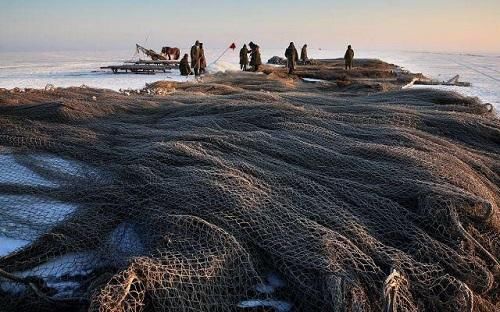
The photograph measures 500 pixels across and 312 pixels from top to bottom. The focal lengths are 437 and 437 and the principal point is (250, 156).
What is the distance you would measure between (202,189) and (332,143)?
1485 mm

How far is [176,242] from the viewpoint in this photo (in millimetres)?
2369

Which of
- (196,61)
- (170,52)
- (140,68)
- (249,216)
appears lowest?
(249,216)

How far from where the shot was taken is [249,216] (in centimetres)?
258

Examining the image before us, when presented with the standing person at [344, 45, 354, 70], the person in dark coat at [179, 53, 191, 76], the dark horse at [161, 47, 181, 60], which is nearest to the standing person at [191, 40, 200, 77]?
the person in dark coat at [179, 53, 191, 76]

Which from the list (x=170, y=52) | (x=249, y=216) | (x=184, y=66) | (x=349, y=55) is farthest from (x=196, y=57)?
(x=249, y=216)

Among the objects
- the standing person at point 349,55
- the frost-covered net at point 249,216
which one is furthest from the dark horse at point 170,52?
the frost-covered net at point 249,216

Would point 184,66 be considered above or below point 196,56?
below

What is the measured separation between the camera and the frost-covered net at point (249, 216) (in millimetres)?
2182

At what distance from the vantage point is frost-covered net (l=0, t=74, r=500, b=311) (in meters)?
2.18

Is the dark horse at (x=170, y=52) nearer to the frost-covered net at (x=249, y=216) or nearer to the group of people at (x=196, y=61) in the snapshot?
the group of people at (x=196, y=61)

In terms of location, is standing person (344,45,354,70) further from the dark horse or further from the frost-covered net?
the frost-covered net

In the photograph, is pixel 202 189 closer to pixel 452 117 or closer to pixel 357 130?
pixel 357 130

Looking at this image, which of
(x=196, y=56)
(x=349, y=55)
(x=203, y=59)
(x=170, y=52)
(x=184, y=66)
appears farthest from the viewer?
(x=170, y=52)

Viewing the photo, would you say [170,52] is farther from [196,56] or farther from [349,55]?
[349,55]
